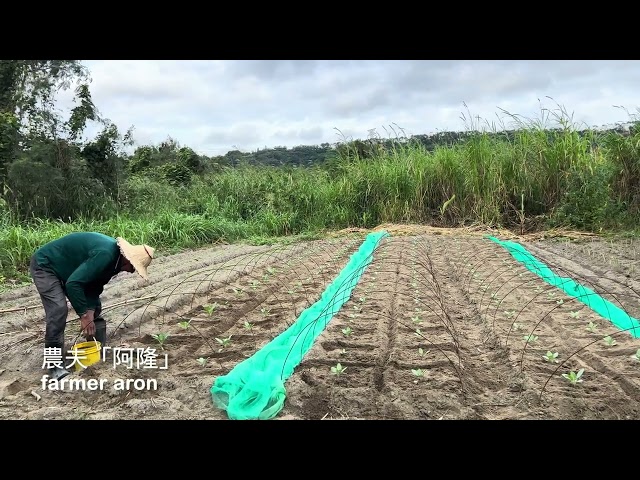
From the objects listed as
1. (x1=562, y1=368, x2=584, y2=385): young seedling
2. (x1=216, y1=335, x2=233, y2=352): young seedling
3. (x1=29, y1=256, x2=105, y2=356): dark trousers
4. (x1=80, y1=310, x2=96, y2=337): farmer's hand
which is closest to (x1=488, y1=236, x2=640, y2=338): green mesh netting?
(x1=562, y1=368, x2=584, y2=385): young seedling

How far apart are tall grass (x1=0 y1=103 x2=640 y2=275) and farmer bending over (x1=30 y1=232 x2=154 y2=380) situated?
14.3 feet

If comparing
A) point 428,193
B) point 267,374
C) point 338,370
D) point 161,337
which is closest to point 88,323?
point 161,337

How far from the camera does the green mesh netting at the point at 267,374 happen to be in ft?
7.50

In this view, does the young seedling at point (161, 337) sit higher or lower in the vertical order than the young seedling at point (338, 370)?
higher

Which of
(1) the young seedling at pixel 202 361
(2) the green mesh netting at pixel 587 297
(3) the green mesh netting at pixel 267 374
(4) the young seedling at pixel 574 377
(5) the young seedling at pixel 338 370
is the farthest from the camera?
(2) the green mesh netting at pixel 587 297

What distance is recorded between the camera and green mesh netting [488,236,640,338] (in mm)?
3320

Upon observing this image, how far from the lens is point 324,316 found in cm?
357

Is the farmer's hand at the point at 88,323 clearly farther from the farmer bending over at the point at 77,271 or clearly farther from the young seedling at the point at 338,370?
the young seedling at the point at 338,370

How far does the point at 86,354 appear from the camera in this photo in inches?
112

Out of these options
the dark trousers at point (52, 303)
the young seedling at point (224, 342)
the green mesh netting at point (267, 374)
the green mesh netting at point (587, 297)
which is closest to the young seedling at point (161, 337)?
the young seedling at point (224, 342)

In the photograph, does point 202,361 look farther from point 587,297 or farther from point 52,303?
point 587,297

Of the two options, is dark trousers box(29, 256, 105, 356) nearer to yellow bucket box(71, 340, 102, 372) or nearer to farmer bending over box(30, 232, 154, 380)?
farmer bending over box(30, 232, 154, 380)

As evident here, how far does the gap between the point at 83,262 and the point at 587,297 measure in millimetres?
3453
